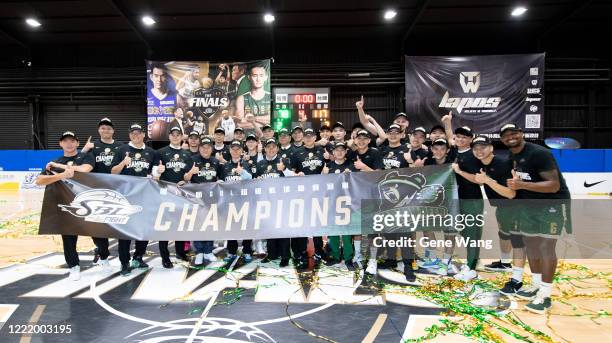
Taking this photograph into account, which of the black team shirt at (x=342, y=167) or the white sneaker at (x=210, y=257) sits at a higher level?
the black team shirt at (x=342, y=167)

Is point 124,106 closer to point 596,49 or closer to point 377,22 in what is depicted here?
point 377,22

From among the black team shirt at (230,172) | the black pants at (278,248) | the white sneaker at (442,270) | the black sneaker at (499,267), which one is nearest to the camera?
the white sneaker at (442,270)

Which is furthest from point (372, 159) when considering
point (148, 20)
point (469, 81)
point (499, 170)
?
point (148, 20)

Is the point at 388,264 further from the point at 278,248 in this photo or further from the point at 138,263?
the point at 138,263

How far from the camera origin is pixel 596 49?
14172mm

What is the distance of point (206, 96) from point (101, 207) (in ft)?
28.7

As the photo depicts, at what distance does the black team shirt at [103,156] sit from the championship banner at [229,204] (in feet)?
0.80

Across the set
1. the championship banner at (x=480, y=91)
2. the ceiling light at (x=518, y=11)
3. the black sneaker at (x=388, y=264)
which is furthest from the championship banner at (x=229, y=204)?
the ceiling light at (x=518, y=11)

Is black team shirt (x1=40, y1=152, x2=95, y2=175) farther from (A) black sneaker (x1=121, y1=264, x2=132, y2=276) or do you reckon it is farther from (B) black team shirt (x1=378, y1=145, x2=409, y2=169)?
(B) black team shirt (x1=378, y1=145, x2=409, y2=169)

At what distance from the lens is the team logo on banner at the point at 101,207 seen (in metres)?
4.95

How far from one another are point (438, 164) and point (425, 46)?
11112 mm

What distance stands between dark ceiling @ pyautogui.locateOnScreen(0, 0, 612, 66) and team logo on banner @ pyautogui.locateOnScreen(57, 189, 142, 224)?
9239 millimetres

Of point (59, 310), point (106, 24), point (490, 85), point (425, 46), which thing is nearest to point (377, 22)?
point (425, 46)

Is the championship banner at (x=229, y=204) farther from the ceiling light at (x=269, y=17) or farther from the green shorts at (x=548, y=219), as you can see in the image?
the ceiling light at (x=269, y=17)
